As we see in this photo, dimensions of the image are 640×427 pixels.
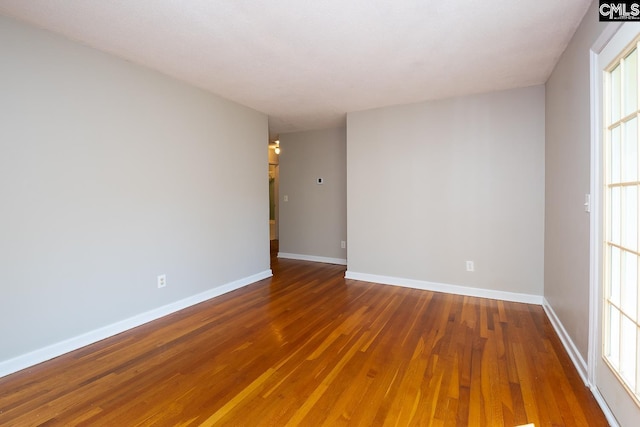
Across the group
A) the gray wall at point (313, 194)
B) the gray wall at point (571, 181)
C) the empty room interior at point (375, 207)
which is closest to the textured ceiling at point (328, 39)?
the empty room interior at point (375, 207)

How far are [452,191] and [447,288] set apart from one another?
1.24 metres

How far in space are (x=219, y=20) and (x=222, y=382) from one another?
8.04 feet

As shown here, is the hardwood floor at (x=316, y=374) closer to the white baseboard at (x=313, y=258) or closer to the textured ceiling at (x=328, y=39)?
the white baseboard at (x=313, y=258)

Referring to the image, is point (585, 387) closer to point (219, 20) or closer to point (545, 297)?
point (545, 297)

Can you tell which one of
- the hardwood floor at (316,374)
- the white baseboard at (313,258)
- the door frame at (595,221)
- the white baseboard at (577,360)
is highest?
the door frame at (595,221)

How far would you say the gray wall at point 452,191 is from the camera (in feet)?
10.9

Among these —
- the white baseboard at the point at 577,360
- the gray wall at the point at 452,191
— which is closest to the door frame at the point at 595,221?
the white baseboard at the point at 577,360

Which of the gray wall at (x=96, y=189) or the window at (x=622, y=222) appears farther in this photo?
the gray wall at (x=96, y=189)

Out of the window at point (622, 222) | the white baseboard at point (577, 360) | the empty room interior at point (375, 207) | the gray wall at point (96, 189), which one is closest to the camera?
the window at point (622, 222)

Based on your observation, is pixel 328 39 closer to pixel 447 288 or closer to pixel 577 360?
pixel 577 360

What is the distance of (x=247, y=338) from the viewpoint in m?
2.51

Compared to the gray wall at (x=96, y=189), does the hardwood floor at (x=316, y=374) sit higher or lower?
lower

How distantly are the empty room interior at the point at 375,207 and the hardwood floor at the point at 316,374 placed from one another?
0.02m

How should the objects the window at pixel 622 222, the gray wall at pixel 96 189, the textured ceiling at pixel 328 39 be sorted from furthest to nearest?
1. the gray wall at pixel 96 189
2. the textured ceiling at pixel 328 39
3. the window at pixel 622 222
